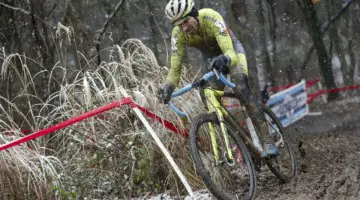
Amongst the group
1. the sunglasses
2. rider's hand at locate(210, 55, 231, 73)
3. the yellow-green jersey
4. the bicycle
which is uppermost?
the sunglasses

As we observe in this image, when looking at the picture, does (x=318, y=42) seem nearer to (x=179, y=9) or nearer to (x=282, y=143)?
(x=282, y=143)

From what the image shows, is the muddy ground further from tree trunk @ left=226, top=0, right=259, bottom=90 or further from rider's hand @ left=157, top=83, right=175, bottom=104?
tree trunk @ left=226, top=0, right=259, bottom=90

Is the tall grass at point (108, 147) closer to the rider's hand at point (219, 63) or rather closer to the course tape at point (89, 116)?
the course tape at point (89, 116)

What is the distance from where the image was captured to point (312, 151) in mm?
8625

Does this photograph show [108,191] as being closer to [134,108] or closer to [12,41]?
[134,108]

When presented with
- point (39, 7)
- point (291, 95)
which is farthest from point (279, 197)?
point (291, 95)

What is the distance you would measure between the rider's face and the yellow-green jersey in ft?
0.49

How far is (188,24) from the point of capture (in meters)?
5.96

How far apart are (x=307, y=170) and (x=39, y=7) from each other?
5.65m

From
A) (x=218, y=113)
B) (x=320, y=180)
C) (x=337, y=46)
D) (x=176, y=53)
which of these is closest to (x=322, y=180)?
(x=320, y=180)

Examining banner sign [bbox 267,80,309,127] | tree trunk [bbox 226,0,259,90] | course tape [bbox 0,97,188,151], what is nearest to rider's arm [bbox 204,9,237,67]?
course tape [bbox 0,97,188,151]

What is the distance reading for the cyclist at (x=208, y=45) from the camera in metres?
5.89

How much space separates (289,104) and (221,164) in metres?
8.36

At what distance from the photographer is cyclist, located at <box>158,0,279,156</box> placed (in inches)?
232
